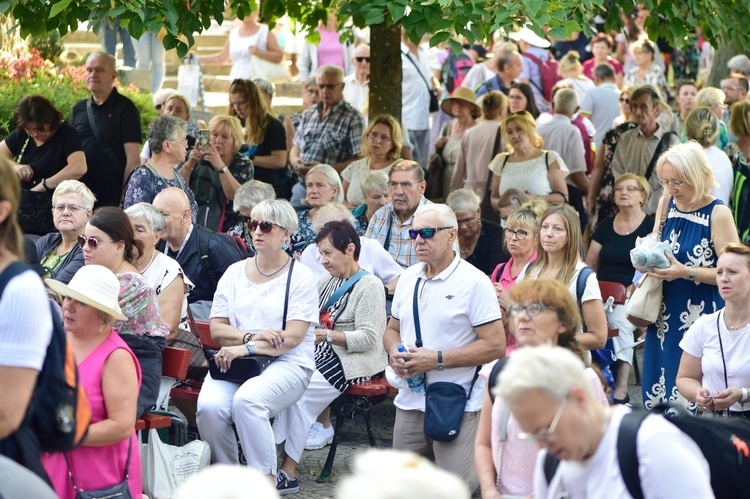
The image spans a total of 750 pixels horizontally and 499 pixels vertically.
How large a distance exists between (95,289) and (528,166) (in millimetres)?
5920

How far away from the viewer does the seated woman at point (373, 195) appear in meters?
9.51

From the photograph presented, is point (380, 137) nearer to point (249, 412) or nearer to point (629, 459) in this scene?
point (249, 412)

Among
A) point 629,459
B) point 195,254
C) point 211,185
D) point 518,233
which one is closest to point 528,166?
point 211,185

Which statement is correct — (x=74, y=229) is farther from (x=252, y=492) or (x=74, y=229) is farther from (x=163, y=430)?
(x=252, y=492)

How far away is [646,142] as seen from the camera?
10.7m

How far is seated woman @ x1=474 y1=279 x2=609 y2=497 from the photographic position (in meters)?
4.27

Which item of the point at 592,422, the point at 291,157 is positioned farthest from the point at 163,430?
the point at 291,157

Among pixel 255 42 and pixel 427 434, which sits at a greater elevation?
pixel 255 42

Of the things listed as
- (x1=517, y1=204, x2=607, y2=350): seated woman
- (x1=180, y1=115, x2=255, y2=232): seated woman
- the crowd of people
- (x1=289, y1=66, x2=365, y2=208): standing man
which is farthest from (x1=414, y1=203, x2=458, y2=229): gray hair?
(x1=289, y1=66, x2=365, y2=208): standing man

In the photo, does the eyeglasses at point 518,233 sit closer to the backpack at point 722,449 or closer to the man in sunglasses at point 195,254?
the man in sunglasses at point 195,254

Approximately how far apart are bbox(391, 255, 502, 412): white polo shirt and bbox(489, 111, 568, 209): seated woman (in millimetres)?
3821

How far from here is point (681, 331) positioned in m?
7.11

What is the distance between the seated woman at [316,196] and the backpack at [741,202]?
10.2 ft

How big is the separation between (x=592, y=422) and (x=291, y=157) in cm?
879
